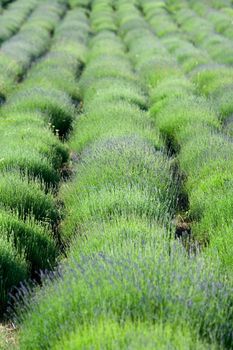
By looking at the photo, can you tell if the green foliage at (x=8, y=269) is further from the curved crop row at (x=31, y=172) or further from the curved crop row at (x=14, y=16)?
the curved crop row at (x=14, y=16)

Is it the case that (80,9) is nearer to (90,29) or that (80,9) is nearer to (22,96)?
(90,29)

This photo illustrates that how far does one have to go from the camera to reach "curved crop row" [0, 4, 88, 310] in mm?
4301

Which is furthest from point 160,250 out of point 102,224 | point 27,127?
point 27,127

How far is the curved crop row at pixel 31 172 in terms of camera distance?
14.1ft

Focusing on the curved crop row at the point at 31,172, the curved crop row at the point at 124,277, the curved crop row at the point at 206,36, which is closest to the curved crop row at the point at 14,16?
the curved crop row at the point at 206,36

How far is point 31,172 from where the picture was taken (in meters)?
5.52

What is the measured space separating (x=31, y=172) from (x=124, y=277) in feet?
9.05

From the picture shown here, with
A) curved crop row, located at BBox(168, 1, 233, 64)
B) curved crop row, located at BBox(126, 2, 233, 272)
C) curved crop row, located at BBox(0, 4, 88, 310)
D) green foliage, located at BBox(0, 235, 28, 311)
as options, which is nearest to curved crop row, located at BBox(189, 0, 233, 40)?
curved crop row, located at BBox(168, 1, 233, 64)

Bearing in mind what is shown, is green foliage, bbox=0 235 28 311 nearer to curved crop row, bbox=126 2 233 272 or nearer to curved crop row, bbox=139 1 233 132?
curved crop row, bbox=126 2 233 272

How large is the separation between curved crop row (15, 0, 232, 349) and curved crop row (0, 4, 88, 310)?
8.8 inches

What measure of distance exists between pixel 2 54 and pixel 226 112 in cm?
582

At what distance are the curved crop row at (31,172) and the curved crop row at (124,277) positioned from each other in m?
0.22

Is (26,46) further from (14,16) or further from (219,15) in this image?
(219,15)

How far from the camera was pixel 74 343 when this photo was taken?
251 centimetres
